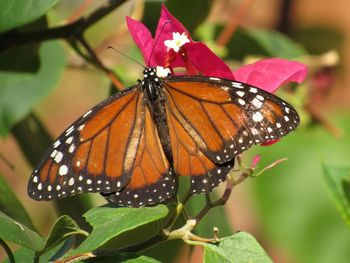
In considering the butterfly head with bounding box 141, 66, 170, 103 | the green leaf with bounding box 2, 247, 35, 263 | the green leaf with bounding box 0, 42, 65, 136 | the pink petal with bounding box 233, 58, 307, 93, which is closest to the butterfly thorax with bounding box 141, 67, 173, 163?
the butterfly head with bounding box 141, 66, 170, 103

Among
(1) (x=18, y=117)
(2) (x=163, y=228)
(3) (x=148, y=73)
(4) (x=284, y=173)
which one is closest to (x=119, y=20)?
(4) (x=284, y=173)

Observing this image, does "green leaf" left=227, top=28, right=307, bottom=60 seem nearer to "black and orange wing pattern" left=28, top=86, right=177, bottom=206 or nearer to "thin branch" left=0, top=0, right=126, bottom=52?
"thin branch" left=0, top=0, right=126, bottom=52

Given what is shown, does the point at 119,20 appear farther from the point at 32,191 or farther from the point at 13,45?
the point at 32,191

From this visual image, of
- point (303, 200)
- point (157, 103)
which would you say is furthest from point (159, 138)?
point (303, 200)

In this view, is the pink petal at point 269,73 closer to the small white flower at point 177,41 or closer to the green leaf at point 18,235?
the small white flower at point 177,41

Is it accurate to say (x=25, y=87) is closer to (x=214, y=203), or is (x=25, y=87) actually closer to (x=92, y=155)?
(x=92, y=155)

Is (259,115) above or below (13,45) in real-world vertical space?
below

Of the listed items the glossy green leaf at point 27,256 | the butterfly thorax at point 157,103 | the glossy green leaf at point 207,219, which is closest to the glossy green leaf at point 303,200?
the glossy green leaf at point 207,219
